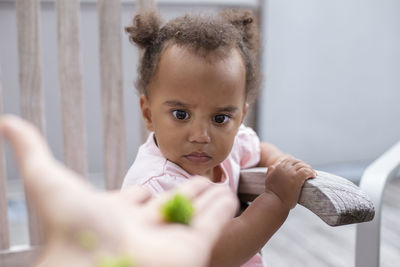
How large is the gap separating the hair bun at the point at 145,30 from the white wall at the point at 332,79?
47.8 inches

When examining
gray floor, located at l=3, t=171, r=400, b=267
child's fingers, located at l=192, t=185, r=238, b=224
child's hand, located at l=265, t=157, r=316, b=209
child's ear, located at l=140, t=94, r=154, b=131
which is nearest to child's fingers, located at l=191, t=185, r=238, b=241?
child's fingers, located at l=192, t=185, r=238, b=224

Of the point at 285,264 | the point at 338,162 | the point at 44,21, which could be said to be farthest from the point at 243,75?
the point at 338,162

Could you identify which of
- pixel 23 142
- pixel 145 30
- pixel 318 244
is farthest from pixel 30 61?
pixel 318 244

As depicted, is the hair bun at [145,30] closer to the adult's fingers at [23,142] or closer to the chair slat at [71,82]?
the chair slat at [71,82]

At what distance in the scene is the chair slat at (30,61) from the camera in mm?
935

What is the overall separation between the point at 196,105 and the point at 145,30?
19cm

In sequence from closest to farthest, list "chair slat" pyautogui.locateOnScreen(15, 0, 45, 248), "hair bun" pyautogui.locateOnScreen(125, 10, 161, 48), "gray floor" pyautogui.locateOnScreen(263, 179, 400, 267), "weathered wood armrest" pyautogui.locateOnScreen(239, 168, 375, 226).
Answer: "weathered wood armrest" pyautogui.locateOnScreen(239, 168, 375, 226), "hair bun" pyautogui.locateOnScreen(125, 10, 161, 48), "chair slat" pyautogui.locateOnScreen(15, 0, 45, 248), "gray floor" pyautogui.locateOnScreen(263, 179, 400, 267)

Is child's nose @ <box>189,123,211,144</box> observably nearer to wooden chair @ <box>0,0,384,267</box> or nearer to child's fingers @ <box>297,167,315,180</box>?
child's fingers @ <box>297,167,315,180</box>

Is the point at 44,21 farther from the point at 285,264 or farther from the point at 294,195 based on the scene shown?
the point at 294,195

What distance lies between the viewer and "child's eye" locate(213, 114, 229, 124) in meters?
0.69

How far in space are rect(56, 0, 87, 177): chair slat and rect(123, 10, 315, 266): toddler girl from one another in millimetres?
243

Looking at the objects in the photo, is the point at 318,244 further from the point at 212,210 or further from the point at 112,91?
the point at 212,210

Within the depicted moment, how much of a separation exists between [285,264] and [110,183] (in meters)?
0.68

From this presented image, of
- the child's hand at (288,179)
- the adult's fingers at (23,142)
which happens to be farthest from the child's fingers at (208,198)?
the child's hand at (288,179)
